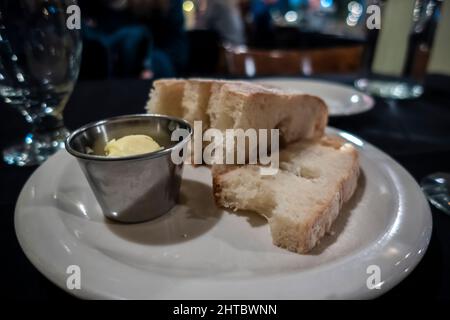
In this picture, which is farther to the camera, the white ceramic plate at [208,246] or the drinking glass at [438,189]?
the drinking glass at [438,189]

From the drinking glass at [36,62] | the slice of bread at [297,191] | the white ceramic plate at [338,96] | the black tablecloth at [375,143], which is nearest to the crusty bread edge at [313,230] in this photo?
the slice of bread at [297,191]

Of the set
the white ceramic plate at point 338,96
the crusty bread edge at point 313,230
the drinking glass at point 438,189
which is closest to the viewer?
the crusty bread edge at point 313,230

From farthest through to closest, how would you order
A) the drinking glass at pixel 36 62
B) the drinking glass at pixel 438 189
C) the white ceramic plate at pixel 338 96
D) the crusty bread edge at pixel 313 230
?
the white ceramic plate at pixel 338 96
the drinking glass at pixel 36 62
the drinking glass at pixel 438 189
the crusty bread edge at pixel 313 230

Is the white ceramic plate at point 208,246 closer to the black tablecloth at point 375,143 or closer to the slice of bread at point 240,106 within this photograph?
the black tablecloth at point 375,143

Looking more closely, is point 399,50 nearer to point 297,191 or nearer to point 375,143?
point 375,143

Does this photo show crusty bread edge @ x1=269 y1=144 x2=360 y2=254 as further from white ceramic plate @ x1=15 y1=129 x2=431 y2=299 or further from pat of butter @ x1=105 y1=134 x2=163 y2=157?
pat of butter @ x1=105 y1=134 x2=163 y2=157

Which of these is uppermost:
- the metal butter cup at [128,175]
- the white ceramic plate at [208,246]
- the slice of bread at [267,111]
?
the slice of bread at [267,111]

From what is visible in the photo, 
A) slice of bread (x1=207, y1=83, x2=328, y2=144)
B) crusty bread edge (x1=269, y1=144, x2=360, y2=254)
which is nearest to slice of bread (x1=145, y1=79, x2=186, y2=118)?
slice of bread (x1=207, y1=83, x2=328, y2=144)
